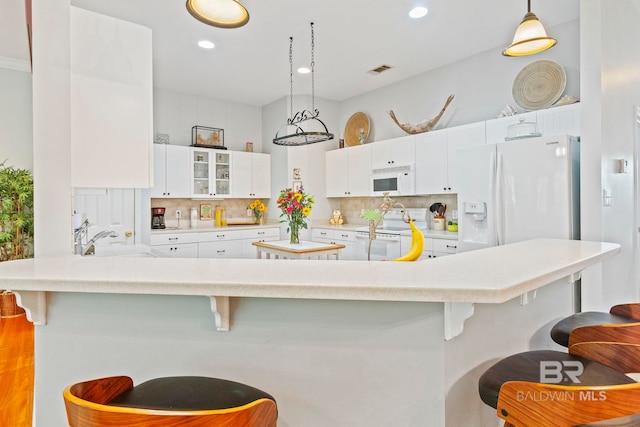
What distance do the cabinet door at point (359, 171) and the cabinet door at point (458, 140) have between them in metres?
1.23

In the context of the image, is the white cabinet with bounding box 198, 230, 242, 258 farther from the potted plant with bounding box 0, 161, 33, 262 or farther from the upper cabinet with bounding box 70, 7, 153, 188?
the upper cabinet with bounding box 70, 7, 153, 188

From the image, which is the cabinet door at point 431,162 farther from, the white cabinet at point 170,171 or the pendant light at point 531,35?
the white cabinet at point 170,171

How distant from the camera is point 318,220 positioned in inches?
223

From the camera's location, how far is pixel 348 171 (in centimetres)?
535

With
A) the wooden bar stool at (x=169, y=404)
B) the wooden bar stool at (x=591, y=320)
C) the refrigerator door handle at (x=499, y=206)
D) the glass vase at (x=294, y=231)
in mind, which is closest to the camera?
the wooden bar stool at (x=169, y=404)

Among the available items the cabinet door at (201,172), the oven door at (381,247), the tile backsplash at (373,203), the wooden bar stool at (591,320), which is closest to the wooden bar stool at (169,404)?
the wooden bar stool at (591,320)

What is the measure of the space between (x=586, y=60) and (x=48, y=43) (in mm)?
3180

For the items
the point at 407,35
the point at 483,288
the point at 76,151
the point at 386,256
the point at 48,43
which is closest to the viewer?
the point at 483,288

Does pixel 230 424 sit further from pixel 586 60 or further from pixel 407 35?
pixel 407 35

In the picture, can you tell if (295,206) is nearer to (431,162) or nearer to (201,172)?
(431,162)

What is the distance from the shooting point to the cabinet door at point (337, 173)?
5398 millimetres

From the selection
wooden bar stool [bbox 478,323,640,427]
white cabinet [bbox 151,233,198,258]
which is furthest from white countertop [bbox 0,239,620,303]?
white cabinet [bbox 151,233,198,258]

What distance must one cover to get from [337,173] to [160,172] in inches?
97.2

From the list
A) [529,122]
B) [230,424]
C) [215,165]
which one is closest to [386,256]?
[529,122]
